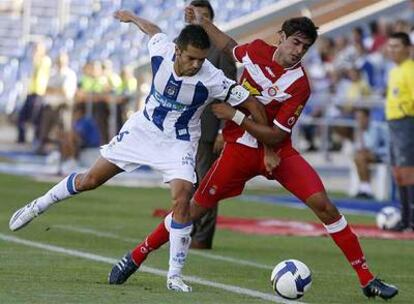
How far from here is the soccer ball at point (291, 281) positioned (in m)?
9.64

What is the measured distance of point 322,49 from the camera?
31031mm

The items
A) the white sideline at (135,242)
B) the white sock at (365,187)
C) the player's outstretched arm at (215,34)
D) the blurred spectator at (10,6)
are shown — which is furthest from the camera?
the blurred spectator at (10,6)

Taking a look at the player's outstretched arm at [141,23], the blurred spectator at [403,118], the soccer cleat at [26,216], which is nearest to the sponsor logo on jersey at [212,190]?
the player's outstretched arm at [141,23]

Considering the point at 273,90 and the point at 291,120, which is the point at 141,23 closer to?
the point at 273,90

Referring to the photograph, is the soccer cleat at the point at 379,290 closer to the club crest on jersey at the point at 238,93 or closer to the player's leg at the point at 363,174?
the club crest on jersey at the point at 238,93

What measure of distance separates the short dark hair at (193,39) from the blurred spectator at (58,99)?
18.7 meters

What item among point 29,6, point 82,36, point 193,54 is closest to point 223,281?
point 193,54

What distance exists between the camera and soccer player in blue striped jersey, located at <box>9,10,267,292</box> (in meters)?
9.87

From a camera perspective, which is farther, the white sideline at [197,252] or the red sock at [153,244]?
the white sideline at [197,252]

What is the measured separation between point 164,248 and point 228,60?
1.81 m

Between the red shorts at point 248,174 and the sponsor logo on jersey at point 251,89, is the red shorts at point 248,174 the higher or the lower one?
the lower one

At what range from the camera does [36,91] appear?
32.4 m

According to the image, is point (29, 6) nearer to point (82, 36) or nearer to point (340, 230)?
point (82, 36)

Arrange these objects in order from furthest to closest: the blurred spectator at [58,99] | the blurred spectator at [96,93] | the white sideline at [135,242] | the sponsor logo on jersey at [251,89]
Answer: the blurred spectator at [58,99] → the blurred spectator at [96,93] → the white sideline at [135,242] → the sponsor logo on jersey at [251,89]
